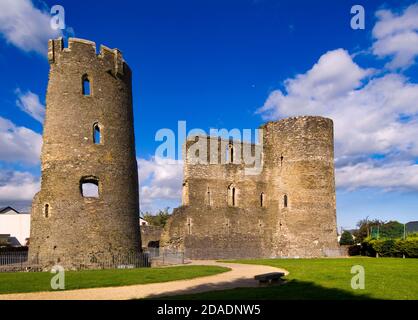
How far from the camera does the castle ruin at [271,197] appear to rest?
105 feet

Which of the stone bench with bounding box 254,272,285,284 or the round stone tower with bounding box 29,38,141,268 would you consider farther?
the round stone tower with bounding box 29,38,141,268

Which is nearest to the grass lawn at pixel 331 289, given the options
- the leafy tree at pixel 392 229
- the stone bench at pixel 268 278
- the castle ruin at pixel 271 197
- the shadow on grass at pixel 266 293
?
the shadow on grass at pixel 266 293

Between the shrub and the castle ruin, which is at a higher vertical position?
the castle ruin

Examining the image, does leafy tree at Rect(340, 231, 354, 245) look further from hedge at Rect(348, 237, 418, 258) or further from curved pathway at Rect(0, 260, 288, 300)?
curved pathway at Rect(0, 260, 288, 300)

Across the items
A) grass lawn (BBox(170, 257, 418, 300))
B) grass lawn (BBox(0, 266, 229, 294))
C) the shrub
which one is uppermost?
grass lawn (BBox(170, 257, 418, 300))

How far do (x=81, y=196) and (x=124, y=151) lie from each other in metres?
3.33

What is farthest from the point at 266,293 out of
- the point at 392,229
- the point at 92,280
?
the point at 392,229

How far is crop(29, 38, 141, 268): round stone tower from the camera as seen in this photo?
21.7 meters

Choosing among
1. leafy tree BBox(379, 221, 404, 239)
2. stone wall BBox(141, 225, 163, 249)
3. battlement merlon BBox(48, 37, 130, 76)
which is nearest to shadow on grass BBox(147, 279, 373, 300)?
battlement merlon BBox(48, 37, 130, 76)

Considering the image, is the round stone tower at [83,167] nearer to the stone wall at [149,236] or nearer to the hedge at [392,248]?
the stone wall at [149,236]

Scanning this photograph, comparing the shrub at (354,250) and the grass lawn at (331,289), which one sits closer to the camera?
the grass lawn at (331,289)

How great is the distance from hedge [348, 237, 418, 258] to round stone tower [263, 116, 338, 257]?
2.57m
